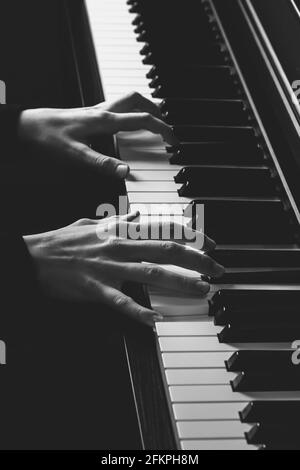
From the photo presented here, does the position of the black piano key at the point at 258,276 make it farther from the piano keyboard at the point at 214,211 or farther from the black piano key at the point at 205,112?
the black piano key at the point at 205,112

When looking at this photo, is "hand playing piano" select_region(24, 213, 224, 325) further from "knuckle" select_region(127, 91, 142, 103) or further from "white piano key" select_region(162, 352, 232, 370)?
"knuckle" select_region(127, 91, 142, 103)

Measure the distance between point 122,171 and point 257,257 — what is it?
0.36 metres

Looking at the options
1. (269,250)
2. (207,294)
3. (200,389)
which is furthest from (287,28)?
(200,389)

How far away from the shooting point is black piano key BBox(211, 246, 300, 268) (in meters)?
1.35

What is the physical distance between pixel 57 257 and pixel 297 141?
1.73ft

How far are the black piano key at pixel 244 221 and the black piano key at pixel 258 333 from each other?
24 cm

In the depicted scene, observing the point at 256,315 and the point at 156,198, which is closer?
the point at 256,315

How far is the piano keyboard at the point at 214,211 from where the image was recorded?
1.08 metres

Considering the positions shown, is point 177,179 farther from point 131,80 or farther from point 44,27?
point 44,27

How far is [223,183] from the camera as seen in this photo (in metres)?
1.52
